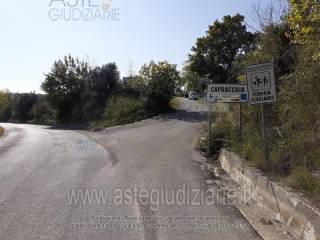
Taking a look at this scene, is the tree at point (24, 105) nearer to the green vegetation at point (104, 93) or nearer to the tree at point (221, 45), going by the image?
the green vegetation at point (104, 93)

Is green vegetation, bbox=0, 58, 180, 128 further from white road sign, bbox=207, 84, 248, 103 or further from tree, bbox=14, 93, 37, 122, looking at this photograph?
white road sign, bbox=207, 84, 248, 103

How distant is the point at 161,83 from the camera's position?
134 feet

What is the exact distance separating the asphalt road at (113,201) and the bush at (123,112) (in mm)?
21270

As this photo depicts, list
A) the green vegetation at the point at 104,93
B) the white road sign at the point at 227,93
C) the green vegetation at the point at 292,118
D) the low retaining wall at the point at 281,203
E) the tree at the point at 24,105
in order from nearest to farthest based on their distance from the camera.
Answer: the low retaining wall at the point at 281,203, the green vegetation at the point at 292,118, the white road sign at the point at 227,93, the green vegetation at the point at 104,93, the tree at the point at 24,105

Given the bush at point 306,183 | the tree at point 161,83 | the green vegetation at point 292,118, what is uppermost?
the tree at point 161,83

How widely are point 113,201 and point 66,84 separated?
43047 mm

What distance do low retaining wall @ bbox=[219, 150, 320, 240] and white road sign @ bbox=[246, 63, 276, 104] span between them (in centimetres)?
153

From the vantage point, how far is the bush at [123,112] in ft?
122

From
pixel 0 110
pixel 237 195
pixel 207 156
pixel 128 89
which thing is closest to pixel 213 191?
pixel 237 195

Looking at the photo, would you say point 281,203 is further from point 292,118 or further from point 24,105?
point 24,105

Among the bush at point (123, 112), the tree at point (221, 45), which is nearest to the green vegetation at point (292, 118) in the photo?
the bush at point (123, 112)

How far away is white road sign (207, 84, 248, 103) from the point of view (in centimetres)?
1507

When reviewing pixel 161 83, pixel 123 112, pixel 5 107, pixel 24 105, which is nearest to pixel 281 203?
pixel 123 112

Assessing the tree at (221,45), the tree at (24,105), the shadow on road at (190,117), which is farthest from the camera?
the tree at (24,105)
